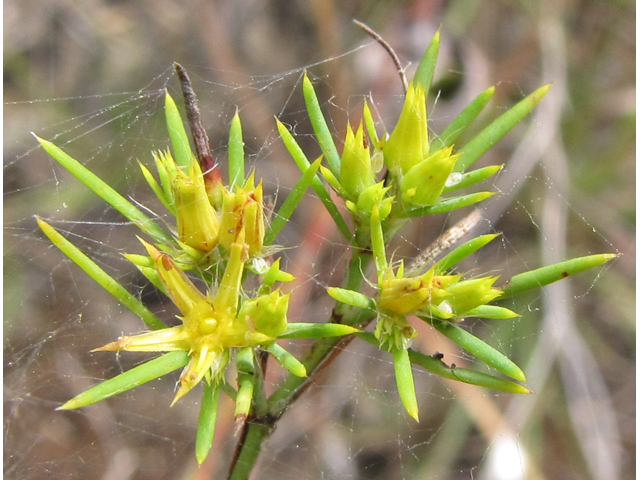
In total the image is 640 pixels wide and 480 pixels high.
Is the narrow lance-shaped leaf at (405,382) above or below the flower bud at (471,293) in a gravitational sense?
below

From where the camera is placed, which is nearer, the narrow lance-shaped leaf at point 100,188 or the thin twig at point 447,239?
the narrow lance-shaped leaf at point 100,188

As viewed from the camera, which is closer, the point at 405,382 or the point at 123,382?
the point at 123,382

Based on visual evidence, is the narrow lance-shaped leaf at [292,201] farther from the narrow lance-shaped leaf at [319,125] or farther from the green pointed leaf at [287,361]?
the green pointed leaf at [287,361]

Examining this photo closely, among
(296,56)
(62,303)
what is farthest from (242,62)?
(62,303)

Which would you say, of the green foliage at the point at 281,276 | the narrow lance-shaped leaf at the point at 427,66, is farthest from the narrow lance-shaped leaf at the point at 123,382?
the narrow lance-shaped leaf at the point at 427,66

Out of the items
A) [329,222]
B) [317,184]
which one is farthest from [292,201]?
[329,222]

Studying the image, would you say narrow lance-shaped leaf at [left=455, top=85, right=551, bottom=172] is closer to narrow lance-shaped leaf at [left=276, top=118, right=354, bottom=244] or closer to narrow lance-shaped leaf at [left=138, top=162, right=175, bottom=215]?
narrow lance-shaped leaf at [left=276, top=118, right=354, bottom=244]

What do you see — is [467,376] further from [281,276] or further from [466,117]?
[466,117]
